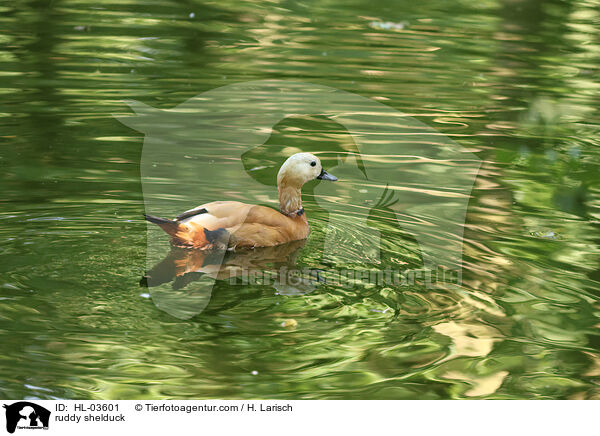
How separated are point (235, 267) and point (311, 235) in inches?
35.1

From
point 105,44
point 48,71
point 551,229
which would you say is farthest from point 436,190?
point 105,44

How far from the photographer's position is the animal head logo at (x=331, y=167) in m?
5.96

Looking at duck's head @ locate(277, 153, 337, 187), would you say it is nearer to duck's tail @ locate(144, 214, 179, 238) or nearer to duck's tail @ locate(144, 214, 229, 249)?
duck's tail @ locate(144, 214, 229, 249)

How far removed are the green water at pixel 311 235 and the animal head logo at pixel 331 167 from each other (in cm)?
10

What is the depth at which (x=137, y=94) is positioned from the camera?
31.4ft

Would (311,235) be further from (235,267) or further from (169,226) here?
(169,226)

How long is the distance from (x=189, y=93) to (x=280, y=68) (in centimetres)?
151

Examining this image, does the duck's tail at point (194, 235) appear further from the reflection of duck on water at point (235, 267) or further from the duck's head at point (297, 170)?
the duck's head at point (297, 170)

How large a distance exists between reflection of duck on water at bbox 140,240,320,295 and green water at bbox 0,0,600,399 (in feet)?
0.17
